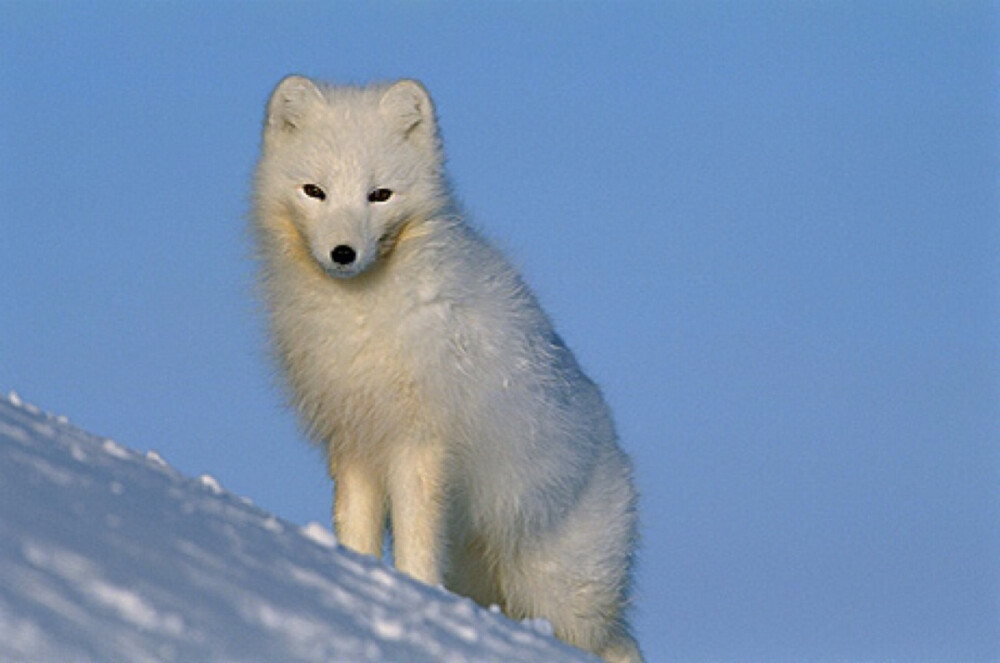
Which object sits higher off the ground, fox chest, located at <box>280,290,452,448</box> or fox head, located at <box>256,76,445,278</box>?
fox head, located at <box>256,76,445,278</box>

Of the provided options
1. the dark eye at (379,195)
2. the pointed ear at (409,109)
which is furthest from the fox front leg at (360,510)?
the pointed ear at (409,109)

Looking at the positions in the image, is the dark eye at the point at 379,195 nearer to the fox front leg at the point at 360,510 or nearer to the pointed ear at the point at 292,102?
the pointed ear at the point at 292,102

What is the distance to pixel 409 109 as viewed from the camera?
18.2 feet

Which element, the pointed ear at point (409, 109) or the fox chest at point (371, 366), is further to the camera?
the pointed ear at point (409, 109)

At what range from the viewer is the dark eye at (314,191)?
5.32m

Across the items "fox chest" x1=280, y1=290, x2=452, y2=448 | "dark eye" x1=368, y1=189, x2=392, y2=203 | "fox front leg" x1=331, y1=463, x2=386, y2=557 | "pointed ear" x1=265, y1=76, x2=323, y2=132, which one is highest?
"pointed ear" x1=265, y1=76, x2=323, y2=132

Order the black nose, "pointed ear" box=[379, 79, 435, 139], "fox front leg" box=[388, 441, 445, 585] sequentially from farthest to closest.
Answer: "pointed ear" box=[379, 79, 435, 139], "fox front leg" box=[388, 441, 445, 585], the black nose

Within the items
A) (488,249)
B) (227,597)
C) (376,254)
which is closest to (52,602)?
(227,597)

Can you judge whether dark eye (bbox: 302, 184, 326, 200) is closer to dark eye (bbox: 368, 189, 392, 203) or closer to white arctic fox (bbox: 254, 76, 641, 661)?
white arctic fox (bbox: 254, 76, 641, 661)

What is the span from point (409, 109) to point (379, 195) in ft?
1.34

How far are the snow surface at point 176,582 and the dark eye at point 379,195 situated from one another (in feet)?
4.88

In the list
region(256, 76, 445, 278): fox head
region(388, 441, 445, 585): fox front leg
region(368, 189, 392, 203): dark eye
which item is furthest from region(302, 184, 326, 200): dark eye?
region(388, 441, 445, 585): fox front leg

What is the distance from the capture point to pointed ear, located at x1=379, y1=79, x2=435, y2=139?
5523mm

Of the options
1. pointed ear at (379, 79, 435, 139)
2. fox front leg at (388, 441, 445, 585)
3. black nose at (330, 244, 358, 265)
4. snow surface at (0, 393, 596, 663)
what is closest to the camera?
snow surface at (0, 393, 596, 663)
